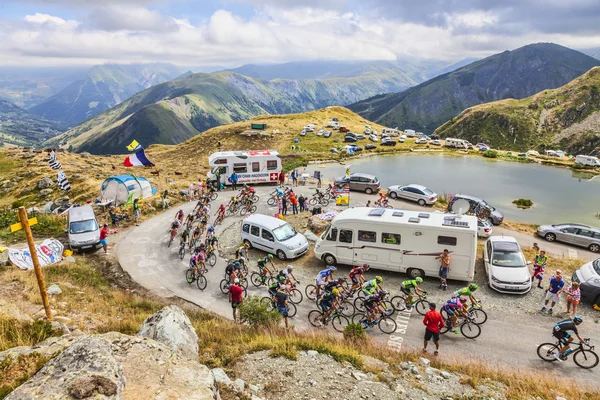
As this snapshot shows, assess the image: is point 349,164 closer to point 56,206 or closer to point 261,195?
point 261,195

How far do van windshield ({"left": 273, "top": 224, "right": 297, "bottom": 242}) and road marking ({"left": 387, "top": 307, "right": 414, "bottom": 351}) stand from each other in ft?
27.4

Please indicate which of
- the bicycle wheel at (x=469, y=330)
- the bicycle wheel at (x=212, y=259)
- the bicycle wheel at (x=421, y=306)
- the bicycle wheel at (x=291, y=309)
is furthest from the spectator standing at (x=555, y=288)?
the bicycle wheel at (x=212, y=259)

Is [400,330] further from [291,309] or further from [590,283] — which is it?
[590,283]

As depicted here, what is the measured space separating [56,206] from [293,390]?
3175 centimetres

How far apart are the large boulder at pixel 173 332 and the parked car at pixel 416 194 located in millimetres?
28104

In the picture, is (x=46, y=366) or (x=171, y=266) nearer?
(x=46, y=366)

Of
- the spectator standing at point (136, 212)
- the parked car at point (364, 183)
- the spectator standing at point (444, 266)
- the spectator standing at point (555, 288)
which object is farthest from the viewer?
the parked car at point (364, 183)

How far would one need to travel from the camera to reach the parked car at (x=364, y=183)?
37281mm

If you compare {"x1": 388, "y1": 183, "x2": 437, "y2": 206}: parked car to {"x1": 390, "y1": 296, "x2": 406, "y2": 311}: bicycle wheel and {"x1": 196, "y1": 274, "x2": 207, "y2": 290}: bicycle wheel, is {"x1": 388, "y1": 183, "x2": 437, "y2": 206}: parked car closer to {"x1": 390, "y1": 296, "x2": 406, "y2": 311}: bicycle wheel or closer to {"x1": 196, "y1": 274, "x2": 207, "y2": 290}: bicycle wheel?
{"x1": 390, "y1": 296, "x2": 406, "y2": 311}: bicycle wheel

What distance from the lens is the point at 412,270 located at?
61.8ft

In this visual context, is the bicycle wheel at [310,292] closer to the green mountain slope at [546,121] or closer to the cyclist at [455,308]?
the cyclist at [455,308]

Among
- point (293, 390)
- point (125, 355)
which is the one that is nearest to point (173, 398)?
point (125, 355)

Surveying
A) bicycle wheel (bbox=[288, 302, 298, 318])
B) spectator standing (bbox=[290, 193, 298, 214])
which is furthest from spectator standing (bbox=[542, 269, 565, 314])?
spectator standing (bbox=[290, 193, 298, 214])

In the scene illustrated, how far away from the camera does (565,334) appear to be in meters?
12.1
